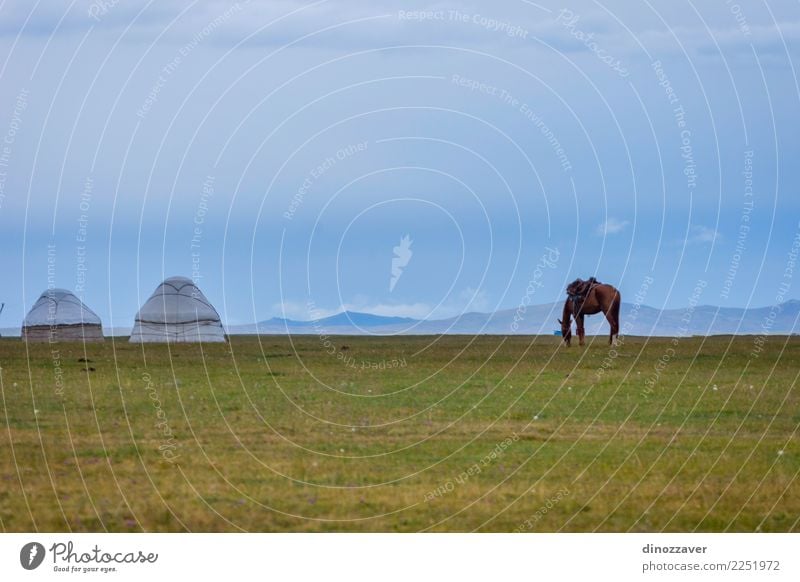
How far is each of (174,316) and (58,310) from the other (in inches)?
387

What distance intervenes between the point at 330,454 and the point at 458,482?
3253 mm

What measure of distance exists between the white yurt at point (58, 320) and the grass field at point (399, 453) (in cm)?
4594

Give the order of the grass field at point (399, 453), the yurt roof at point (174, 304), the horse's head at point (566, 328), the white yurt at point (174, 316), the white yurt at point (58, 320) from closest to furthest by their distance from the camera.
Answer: the grass field at point (399, 453)
the horse's head at point (566, 328)
the white yurt at point (174, 316)
the yurt roof at point (174, 304)
the white yurt at point (58, 320)

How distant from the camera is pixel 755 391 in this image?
35.5 meters

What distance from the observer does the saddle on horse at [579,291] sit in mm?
73125

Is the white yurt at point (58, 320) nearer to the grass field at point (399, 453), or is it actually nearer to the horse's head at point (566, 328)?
the horse's head at point (566, 328)
